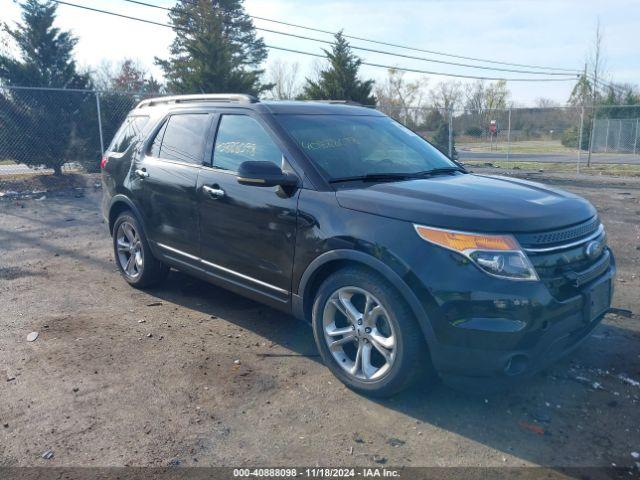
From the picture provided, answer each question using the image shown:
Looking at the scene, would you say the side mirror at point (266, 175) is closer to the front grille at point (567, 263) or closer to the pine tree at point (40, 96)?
the front grille at point (567, 263)

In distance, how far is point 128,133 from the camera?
5.89 metres

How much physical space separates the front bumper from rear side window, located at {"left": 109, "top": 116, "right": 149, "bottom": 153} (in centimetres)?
390

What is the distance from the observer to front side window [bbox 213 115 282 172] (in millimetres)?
4223

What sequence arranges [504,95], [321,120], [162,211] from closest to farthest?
[321,120]
[162,211]
[504,95]

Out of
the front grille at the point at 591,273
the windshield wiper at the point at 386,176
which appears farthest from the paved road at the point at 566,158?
the front grille at the point at 591,273

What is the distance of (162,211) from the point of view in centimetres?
511

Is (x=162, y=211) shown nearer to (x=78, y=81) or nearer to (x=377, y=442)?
A: (x=377, y=442)

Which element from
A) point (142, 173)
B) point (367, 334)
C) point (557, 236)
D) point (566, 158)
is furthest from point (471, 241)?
point (566, 158)

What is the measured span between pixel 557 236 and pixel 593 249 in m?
0.43

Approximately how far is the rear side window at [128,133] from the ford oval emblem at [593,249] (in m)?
4.29

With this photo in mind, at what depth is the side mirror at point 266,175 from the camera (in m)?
3.77

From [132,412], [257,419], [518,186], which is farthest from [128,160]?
[518,186]

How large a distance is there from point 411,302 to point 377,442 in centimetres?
81

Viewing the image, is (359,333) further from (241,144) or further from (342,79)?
(342,79)
